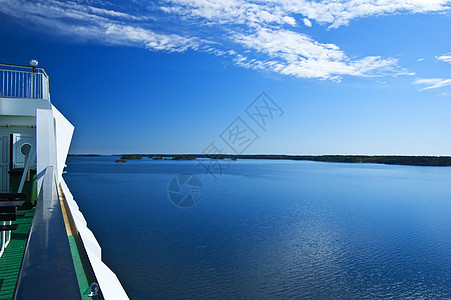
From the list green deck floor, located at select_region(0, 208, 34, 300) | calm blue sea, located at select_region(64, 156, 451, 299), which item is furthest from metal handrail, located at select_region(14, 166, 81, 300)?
calm blue sea, located at select_region(64, 156, 451, 299)

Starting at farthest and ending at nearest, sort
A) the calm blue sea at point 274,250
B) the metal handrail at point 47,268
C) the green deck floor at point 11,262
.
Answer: the calm blue sea at point 274,250, the green deck floor at point 11,262, the metal handrail at point 47,268

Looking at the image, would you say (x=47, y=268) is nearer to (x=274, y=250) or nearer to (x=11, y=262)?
(x=11, y=262)

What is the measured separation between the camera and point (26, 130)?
8.95 metres

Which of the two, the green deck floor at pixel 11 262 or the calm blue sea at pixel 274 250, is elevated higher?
the green deck floor at pixel 11 262

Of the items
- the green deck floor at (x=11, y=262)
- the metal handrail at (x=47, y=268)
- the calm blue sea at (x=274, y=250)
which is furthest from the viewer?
the calm blue sea at (x=274, y=250)

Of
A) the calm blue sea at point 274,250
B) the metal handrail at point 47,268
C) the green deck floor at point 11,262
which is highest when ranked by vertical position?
the metal handrail at point 47,268

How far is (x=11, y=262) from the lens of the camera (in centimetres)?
358

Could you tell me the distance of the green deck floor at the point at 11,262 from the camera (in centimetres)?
291

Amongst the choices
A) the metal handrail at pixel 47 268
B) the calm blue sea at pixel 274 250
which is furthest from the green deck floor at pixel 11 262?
the calm blue sea at pixel 274 250

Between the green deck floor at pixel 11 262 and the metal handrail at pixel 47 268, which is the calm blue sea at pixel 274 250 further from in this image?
the metal handrail at pixel 47 268

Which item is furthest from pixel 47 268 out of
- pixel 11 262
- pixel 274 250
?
pixel 274 250

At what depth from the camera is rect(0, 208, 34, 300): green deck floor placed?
291 centimetres

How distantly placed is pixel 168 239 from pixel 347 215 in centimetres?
1002

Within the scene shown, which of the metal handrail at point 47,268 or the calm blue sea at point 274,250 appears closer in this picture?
the metal handrail at point 47,268
